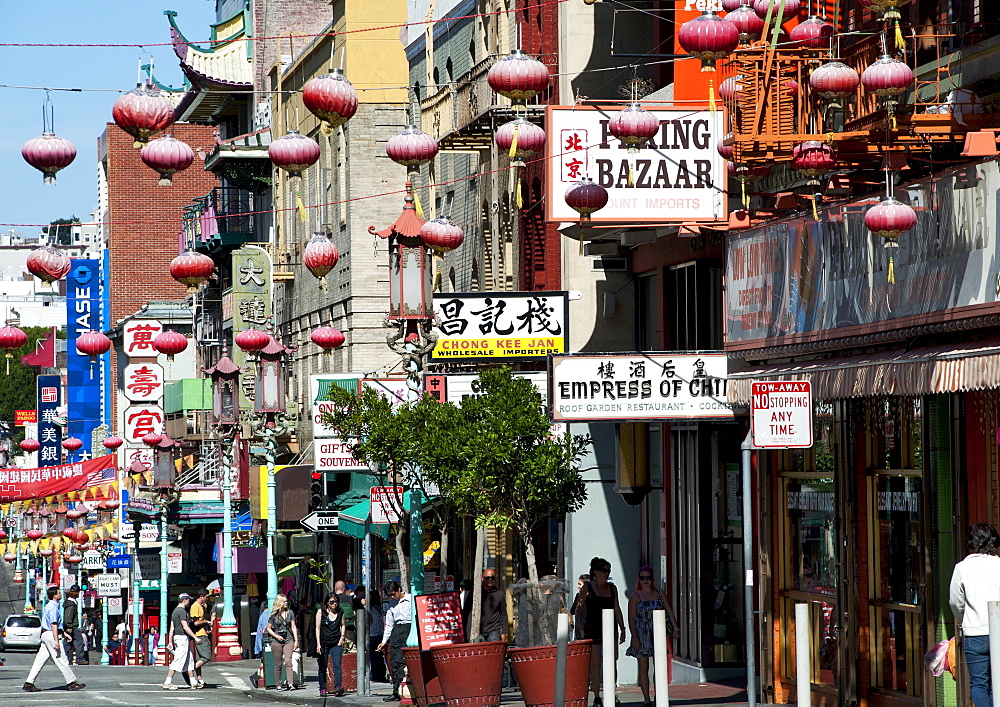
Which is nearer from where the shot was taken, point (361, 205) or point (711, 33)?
point (711, 33)

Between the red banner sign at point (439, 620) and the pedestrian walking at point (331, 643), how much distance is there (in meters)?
5.09

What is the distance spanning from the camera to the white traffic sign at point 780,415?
14922 mm

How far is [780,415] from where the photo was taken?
49.2ft

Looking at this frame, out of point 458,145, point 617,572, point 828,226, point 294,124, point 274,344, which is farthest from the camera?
point 294,124

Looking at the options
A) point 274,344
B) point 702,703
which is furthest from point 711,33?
point 274,344

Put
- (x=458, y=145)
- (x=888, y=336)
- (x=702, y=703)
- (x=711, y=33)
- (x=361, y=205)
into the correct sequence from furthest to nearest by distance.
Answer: (x=361, y=205)
(x=458, y=145)
(x=702, y=703)
(x=888, y=336)
(x=711, y=33)

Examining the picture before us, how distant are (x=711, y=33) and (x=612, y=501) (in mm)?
12835

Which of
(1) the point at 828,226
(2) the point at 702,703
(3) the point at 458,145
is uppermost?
(3) the point at 458,145

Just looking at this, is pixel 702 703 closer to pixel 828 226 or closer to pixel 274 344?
pixel 828 226

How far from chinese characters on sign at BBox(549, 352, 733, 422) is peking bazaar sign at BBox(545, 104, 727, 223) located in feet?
5.69

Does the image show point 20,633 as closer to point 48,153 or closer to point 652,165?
point 652,165

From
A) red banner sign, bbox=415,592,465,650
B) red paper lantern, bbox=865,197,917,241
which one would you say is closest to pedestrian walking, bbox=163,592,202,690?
red banner sign, bbox=415,592,465,650

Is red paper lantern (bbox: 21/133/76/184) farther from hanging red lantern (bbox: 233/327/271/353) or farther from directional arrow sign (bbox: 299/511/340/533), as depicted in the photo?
directional arrow sign (bbox: 299/511/340/533)

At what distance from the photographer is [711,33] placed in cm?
1354
